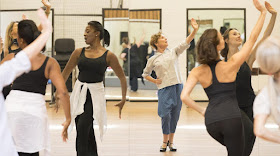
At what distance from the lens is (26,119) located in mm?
3617

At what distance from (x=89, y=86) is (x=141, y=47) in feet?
5.82

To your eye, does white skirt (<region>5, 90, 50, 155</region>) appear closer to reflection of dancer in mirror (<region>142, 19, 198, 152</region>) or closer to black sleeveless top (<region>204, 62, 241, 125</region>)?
black sleeveless top (<region>204, 62, 241, 125</region>)

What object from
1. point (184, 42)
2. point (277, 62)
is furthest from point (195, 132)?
point (277, 62)

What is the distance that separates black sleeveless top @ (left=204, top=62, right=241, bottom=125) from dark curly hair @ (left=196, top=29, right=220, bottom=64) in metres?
0.06

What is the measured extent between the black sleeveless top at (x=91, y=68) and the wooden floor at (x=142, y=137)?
0.62m

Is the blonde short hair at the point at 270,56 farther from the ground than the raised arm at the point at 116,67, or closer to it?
farther from the ground

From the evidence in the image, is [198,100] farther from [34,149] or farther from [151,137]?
[34,149]

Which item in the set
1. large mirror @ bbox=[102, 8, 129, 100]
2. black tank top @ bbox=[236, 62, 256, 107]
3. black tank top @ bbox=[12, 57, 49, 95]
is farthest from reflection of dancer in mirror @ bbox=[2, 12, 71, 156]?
large mirror @ bbox=[102, 8, 129, 100]

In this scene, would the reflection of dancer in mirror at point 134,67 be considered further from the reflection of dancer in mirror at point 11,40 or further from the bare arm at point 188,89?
the bare arm at point 188,89

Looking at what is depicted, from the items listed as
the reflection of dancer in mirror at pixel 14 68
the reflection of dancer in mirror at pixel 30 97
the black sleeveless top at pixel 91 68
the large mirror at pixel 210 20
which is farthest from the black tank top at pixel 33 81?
the large mirror at pixel 210 20

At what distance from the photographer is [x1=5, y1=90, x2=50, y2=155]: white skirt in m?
3.61

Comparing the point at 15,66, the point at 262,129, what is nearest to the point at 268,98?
the point at 262,129

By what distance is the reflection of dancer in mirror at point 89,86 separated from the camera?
15.4 feet

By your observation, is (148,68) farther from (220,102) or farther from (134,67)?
(220,102)
